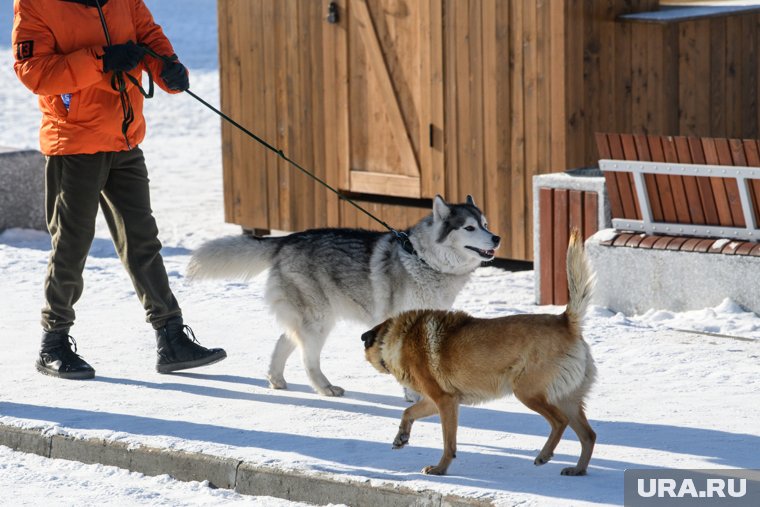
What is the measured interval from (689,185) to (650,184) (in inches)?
10.9

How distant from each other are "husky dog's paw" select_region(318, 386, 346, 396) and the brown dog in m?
1.31

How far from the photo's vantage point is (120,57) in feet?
21.9

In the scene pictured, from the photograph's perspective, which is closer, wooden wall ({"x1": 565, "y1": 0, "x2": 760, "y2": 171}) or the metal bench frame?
the metal bench frame

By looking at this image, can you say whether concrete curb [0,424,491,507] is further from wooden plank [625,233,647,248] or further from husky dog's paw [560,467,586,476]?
wooden plank [625,233,647,248]

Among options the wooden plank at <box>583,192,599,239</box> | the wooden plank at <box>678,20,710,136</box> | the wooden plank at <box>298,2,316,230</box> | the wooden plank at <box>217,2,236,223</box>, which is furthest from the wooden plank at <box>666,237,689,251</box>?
the wooden plank at <box>217,2,236,223</box>

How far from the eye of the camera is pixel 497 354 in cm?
543

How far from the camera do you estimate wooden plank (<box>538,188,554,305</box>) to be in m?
9.32

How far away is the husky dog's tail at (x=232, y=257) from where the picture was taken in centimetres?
713

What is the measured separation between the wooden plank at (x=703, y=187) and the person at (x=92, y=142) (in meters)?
3.24

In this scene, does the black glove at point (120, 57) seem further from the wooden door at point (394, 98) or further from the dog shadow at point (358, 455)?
the wooden door at point (394, 98)

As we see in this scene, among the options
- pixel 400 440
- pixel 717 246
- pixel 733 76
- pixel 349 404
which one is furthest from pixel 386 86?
pixel 400 440

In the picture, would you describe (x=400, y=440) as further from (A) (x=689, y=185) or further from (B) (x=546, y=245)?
(B) (x=546, y=245)

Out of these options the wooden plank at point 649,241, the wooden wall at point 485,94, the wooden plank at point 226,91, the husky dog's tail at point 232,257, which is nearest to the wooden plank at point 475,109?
the wooden wall at point 485,94

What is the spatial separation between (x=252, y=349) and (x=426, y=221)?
5.04 ft
